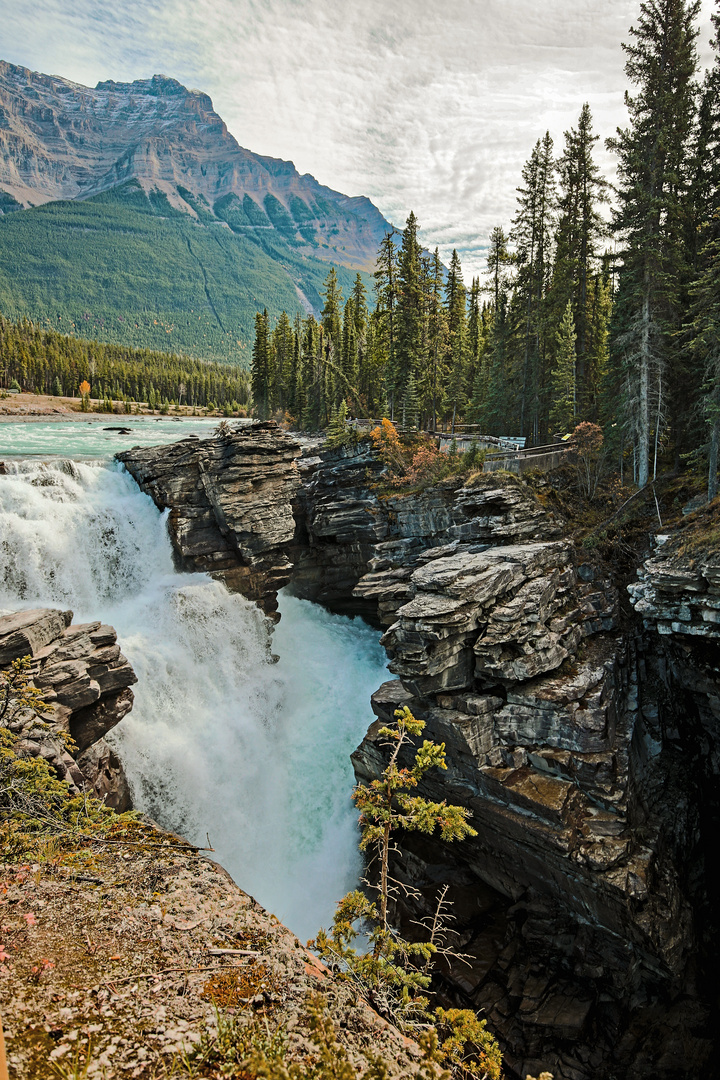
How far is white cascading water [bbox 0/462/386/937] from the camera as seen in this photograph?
19656 millimetres

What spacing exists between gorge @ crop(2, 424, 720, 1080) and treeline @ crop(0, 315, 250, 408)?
91.1 m

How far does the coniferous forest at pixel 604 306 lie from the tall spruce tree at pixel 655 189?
2.8 inches

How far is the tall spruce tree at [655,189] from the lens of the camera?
2123 cm

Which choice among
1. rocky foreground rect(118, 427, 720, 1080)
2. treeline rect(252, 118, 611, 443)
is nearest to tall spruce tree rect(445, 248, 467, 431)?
treeline rect(252, 118, 611, 443)

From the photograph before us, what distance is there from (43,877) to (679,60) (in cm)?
3432

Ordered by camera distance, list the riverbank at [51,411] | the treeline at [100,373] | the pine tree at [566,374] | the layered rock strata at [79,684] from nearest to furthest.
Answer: the layered rock strata at [79,684] → the pine tree at [566,374] → the riverbank at [51,411] → the treeline at [100,373]

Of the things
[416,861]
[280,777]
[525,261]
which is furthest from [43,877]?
[525,261]

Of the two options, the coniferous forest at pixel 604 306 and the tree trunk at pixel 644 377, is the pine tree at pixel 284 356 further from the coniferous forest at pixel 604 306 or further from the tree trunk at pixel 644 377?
the tree trunk at pixel 644 377

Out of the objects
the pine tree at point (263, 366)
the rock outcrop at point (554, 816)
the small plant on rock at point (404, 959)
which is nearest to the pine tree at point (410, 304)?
the rock outcrop at point (554, 816)

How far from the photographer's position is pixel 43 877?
6316 mm

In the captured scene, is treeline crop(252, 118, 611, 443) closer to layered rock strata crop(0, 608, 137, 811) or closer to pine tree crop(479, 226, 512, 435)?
pine tree crop(479, 226, 512, 435)

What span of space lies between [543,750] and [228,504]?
66.9 feet

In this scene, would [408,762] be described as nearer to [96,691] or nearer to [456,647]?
[456,647]

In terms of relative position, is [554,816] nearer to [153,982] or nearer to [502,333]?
[153,982]
